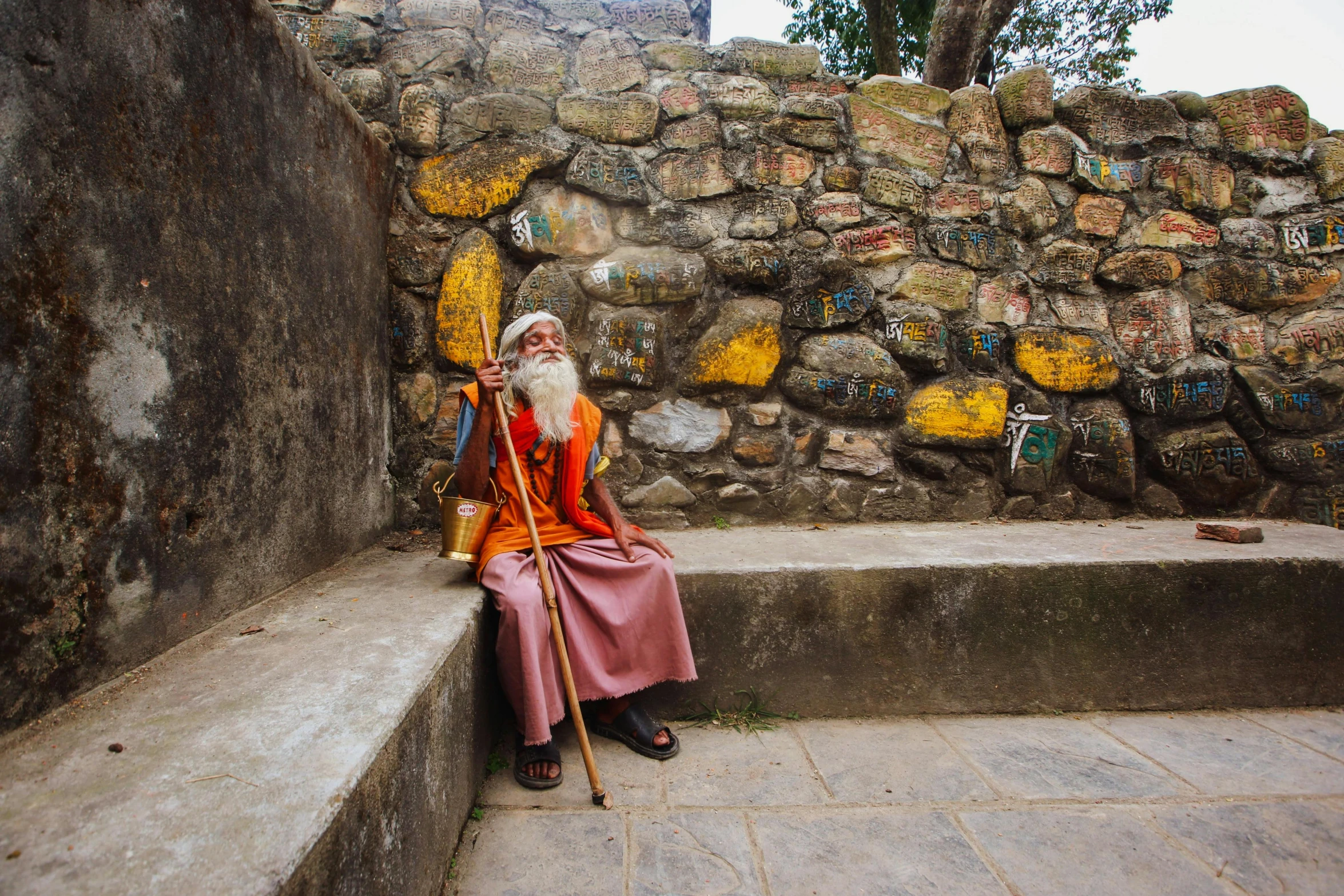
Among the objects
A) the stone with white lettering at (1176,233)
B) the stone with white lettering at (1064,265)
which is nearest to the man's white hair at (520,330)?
the stone with white lettering at (1064,265)

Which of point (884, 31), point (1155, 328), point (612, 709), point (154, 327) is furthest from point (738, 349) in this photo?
point (884, 31)

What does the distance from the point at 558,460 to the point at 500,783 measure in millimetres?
971

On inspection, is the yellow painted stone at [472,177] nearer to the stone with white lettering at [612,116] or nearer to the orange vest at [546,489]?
the stone with white lettering at [612,116]

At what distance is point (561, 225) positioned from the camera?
9.86 ft

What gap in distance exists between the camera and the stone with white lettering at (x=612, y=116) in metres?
3.04

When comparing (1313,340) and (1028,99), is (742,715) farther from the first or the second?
(1313,340)

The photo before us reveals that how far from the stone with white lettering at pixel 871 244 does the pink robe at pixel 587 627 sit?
1.80 metres

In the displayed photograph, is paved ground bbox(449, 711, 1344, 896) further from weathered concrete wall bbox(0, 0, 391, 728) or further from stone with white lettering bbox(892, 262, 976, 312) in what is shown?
stone with white lettering bbox(892, 262, 976, 312)

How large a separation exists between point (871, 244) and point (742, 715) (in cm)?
214

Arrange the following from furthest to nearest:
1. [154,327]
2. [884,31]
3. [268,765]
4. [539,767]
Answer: [884,31]
[539,767]
[154,327]
[268,765]

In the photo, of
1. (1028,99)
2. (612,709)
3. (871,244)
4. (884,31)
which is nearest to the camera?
(612,709)

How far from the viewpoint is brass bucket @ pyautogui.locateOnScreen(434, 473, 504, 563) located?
6.67ft

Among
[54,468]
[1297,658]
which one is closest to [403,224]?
[54,468]

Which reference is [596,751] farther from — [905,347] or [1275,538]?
[1275,538]
